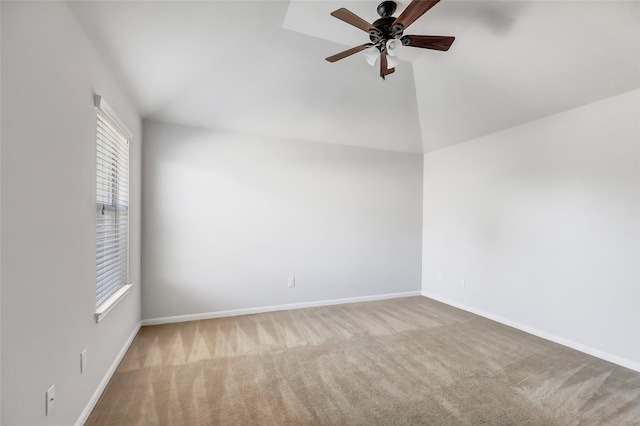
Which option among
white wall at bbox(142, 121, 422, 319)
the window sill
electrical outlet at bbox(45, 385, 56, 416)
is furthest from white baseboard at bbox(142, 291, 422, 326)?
electrical outlet at bbox(45, 385, 56, 416)

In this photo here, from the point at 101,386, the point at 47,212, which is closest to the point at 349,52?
the point at 47,212

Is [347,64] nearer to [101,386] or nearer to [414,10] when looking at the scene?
[414,10]

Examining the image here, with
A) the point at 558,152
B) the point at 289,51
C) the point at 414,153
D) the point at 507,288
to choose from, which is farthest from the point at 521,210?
the point at 289,51

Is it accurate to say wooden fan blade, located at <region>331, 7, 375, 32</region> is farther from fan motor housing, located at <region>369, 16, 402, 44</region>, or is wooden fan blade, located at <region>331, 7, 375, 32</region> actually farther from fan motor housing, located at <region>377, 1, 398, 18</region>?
fan motor housing, located at <region>377, 1, 398, 18</region>

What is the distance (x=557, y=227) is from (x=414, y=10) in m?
2.72

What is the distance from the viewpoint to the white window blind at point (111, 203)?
214cm

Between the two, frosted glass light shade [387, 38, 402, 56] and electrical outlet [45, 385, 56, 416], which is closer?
electrical outlet [45, 385, 56, 416]

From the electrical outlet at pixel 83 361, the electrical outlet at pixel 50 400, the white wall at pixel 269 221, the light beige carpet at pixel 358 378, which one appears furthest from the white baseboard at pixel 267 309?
the electrical outlet at pixel 50 400

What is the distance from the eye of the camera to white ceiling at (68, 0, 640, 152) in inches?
82.1

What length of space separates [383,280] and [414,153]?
2.11 m

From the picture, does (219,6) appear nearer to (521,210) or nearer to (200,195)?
(200,195)

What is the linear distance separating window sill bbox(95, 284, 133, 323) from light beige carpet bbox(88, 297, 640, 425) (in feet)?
1.86

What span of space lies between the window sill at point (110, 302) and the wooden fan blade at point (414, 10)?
9.06 ft

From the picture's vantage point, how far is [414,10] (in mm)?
1782
